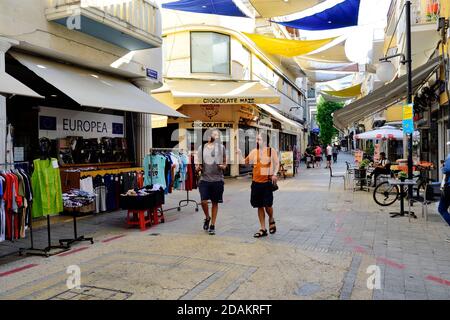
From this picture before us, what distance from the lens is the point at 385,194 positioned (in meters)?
10.9

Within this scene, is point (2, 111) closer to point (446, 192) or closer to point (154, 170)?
point (154, 170)

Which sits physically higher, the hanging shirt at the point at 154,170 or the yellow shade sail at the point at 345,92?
the yellow shade sail at the point at 345,92

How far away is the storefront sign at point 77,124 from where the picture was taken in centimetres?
938

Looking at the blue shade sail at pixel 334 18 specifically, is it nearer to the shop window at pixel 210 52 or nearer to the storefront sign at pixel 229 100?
the storefront sign at pixel 229 100

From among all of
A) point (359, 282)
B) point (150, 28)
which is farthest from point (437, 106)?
point (359, 282)

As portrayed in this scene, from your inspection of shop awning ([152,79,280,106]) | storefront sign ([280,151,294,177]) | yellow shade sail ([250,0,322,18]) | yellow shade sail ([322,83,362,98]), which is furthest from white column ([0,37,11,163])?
yellow shade sail ([322,83,362,98])

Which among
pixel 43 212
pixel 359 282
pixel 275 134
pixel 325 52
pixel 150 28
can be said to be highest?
pixel 325 52

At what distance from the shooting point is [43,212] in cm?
616

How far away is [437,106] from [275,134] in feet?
51.5

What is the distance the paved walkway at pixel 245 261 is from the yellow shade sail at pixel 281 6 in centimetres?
805

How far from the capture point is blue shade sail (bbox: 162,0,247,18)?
14386 mm

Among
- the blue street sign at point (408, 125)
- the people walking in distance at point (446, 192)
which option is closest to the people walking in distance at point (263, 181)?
the people walking in distance at point (446, 192)
